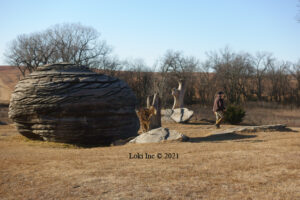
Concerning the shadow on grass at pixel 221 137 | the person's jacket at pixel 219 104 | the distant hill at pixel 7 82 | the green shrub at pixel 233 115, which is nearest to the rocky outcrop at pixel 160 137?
the shadow on grass at pixel 221 137

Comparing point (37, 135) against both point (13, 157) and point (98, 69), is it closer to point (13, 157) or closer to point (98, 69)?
point (13, 157)

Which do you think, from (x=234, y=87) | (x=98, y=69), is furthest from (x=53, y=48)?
(x=234, y=87)

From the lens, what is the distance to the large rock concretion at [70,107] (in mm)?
9836

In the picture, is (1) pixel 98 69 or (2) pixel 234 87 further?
(1) pixel 98 69

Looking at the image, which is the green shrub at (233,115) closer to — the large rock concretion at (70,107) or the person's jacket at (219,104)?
the person's jacket at (219,104)

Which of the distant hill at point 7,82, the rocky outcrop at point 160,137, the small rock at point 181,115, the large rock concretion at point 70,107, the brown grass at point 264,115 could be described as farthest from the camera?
the distant hill at point 7,82

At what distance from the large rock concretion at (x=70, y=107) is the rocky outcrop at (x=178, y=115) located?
8.66 m

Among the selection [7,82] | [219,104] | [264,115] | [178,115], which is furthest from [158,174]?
[7,82]

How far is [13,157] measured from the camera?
709 centimetres

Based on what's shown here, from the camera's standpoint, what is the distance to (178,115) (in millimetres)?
19438

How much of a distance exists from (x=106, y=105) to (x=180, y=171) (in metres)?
5.09

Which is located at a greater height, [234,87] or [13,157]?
[234,87]

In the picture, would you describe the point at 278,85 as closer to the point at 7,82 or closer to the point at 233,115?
the point at 233,115

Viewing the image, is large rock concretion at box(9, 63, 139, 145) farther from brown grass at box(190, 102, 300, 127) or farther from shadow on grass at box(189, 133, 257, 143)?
brown grass at box(190, 102, 300, 127)
